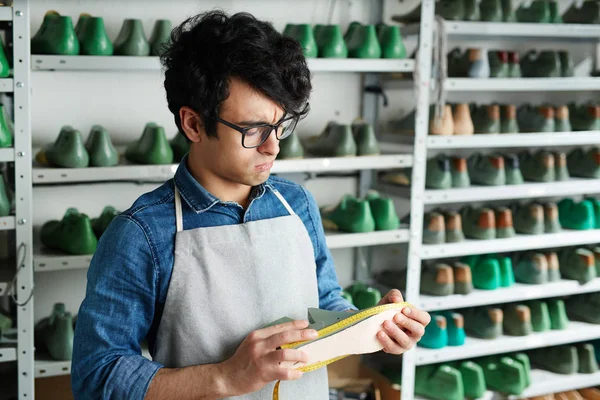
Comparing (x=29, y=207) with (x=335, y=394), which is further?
(x=335, y=394)

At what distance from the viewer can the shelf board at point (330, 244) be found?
7.36 ft

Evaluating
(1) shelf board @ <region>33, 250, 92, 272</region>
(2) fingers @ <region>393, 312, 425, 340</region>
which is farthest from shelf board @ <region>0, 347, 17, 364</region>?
(2) fingers @ <region>393, 312, 425, 340</region>

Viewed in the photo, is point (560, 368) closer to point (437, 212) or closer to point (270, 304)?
point (437, 212)

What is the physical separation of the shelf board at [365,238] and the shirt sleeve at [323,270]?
3.29 feet

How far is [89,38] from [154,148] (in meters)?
0.40

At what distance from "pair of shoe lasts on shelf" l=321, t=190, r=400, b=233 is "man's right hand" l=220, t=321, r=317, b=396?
1.49m

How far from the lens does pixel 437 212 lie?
9.57ft

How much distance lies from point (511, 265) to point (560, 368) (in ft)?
1.66

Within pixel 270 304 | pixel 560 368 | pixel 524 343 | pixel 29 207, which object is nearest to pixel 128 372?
pixel 270 304

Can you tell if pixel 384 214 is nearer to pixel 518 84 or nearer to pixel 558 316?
pixel 518 84

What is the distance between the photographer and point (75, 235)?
230 centimetres

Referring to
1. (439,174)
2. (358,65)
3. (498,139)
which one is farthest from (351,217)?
(498,139)

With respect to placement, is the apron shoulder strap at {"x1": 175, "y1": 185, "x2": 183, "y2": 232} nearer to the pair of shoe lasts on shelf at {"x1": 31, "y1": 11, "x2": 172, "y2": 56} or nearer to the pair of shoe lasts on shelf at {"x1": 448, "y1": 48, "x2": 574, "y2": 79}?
the pair of shoe lasts on shelf at {"x1": 31, "y1": 11, "x2": 172, "y2": 56}

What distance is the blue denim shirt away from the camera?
3.93 ft
